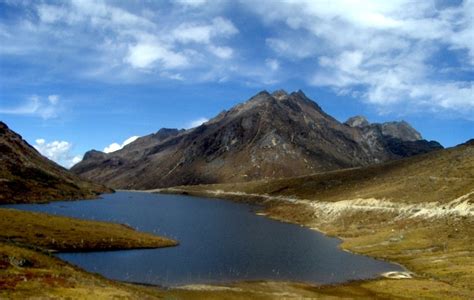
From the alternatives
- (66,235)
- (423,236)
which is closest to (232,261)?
(66,235)

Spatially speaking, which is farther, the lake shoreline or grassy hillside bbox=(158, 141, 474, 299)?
the lake shoreline

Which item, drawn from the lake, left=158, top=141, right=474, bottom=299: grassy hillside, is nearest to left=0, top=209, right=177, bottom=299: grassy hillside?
the lake

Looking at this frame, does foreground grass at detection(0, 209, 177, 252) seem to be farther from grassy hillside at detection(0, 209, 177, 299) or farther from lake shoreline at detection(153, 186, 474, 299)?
lake shoreline at detection(153, 186, 474, 299)

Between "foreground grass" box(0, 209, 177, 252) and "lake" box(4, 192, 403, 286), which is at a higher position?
"foreground grass" box(0, 209, 177, 252)

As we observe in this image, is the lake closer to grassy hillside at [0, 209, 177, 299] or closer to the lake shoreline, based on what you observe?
the lake shoreline

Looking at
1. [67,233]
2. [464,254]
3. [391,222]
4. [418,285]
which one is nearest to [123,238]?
[67,233]

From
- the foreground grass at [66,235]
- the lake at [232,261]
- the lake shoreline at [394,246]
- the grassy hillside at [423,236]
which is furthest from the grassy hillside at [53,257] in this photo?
the lake shoreline at [394,246]

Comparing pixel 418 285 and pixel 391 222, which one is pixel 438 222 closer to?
pixel 391 222

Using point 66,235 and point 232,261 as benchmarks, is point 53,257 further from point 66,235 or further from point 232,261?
point 232,261

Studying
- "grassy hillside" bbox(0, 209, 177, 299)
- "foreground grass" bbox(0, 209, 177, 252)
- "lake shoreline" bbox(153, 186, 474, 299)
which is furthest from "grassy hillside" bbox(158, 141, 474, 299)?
"foreground grass" bbox(0, 209, 177, 252)

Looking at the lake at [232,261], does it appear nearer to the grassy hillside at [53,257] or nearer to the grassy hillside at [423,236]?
the grassy hillside at [53,257]

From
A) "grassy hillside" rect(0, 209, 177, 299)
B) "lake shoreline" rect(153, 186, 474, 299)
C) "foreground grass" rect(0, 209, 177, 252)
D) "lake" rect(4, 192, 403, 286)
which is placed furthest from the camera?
"foreground grass" rect(0, 209, 177, 252)

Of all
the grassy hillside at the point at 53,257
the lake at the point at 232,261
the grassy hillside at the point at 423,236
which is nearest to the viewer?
the grassy hillside at the point at 53,257

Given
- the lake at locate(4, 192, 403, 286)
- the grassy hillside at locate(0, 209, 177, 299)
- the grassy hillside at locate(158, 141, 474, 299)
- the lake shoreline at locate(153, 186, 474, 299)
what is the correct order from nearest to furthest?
the grassy hillside at locate(0, 209, 177, 299)
the grassy hillside at locate(158, 141, 474, 299)
the lake shoreline at locate(153, 186, 474, 299)
the lake at locate(4, 192, 403, 286)
